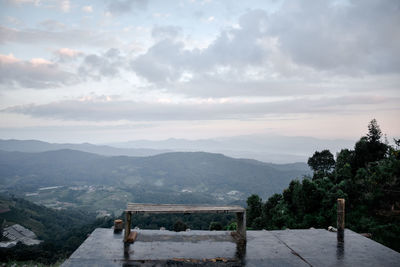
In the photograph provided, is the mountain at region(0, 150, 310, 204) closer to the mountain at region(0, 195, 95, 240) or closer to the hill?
the hill

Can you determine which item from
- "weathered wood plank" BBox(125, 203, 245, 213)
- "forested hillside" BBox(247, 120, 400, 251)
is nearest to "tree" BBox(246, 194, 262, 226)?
"forested hillside" BBox(247, 120, 400, 251)

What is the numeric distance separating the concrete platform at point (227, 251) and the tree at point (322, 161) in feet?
110

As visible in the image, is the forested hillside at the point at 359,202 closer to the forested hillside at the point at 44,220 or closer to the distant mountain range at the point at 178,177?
the forested hillside at the point at 44,220

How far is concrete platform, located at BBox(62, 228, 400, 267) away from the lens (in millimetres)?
4641

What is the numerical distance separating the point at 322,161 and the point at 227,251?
3620 centimetres

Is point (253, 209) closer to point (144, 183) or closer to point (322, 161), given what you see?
point (322, 161)

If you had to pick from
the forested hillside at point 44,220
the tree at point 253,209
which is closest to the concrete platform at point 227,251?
the tree at point 253,209

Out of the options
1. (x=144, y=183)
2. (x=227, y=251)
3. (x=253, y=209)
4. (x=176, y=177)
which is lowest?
(x=144, y=183)

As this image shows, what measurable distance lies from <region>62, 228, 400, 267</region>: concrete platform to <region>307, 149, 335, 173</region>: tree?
33561mm

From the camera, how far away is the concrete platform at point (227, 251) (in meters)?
4.64

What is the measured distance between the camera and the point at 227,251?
17.1 ft

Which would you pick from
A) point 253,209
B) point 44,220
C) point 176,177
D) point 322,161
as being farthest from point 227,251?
point 176,177

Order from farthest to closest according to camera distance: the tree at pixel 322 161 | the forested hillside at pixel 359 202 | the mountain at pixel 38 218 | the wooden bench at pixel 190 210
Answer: the mountain at pixel 38 218, the tree at pixel 322 161, the forested hillside at pixel 359 202, the wooden bench at pixel 190 210

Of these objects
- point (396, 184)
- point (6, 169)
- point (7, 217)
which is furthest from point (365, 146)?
point (6, 169)
